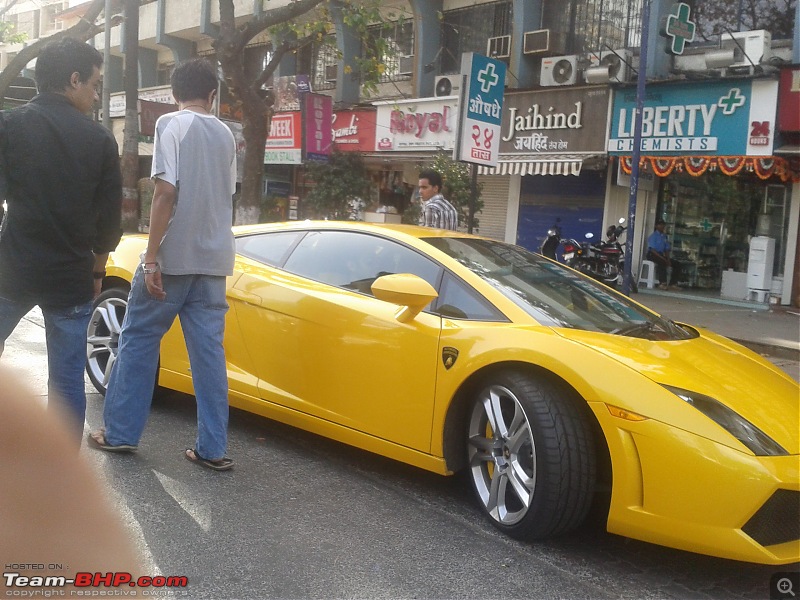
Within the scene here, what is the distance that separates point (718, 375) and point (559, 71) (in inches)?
555

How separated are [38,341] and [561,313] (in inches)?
186

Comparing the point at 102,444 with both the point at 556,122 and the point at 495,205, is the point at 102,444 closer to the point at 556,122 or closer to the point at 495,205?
the point at 556,122

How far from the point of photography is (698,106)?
13.8m

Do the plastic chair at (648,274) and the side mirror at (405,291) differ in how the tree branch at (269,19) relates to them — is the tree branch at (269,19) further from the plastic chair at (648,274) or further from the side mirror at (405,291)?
the side mirror at (405,291)

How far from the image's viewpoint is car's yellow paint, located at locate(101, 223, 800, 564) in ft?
9.04

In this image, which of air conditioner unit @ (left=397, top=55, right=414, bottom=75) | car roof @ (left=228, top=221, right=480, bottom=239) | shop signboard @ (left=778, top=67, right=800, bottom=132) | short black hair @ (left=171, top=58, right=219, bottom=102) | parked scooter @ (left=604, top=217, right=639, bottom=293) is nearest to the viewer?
short black hair @ (left=171, top=58, right=219, bottom=102)

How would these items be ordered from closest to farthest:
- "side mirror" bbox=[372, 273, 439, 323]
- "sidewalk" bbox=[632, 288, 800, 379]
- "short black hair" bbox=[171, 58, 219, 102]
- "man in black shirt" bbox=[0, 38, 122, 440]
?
"man in black shirt" bbox=[0, 38, 122, 440] → "side mirror" bbox=[372, 273, 439, 323] → "short black hair" bbox=[171, 58, 219, 102] → "sidewalk" bbox=[632, 288, 800, 379]

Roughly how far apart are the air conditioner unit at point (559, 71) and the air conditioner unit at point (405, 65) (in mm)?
4096

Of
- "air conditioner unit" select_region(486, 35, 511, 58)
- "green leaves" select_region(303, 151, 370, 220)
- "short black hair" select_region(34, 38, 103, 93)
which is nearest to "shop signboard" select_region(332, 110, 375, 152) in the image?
"green leaves" select_region(303, 151, 370, 220)

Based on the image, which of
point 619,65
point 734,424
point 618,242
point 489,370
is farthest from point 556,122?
point 734,424

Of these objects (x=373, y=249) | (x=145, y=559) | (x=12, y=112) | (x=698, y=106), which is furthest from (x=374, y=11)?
(x=145, y=559)

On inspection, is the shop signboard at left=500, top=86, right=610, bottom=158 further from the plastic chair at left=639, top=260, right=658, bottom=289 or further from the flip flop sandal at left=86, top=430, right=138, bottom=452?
the flip flop sandal at left=86, top=430, right=138, bottom=452

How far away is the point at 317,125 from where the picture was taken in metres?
17.1

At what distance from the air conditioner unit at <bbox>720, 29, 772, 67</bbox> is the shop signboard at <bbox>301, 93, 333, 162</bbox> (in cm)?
778
